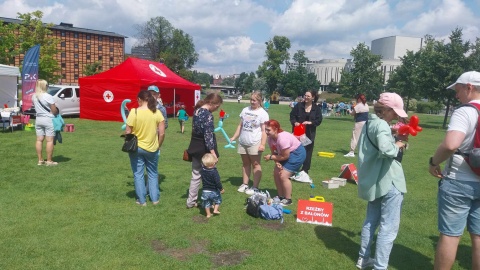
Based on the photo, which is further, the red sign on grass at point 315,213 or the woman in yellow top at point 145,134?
the woman in yellow top at point 145,134

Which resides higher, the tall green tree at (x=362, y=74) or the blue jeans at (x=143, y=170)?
the tall green tree at (x=362, y=74)

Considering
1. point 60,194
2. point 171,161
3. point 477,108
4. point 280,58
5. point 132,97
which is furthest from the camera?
point 280,58

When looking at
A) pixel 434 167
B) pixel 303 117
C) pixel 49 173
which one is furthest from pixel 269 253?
pixel 49 173

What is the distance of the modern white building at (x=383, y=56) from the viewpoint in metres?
130

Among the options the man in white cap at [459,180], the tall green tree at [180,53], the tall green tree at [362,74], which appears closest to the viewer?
the man in white cap at [459,180]

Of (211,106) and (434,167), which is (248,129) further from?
(434,167)

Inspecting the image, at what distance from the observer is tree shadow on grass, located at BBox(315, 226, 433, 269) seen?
4133 mm

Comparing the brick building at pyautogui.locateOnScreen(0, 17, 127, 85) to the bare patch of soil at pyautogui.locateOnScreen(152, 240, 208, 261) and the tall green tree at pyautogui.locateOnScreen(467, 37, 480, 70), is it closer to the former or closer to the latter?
the tall green tree at pyautogui.locateOnScreen(467, 37, 480, 70)

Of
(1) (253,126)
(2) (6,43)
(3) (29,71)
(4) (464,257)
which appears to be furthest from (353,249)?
(2) (6,43)

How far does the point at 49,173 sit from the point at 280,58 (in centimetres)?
8386

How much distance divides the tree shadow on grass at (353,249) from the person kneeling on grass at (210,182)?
143cm

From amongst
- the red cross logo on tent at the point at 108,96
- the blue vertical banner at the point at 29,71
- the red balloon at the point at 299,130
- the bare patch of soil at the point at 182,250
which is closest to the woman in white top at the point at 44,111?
the bare patch of soil at the point at 182,250

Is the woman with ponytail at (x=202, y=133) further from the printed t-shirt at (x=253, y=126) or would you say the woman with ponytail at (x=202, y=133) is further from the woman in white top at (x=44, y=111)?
the woman in white top at (x=44, y=111)

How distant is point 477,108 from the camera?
295cm
